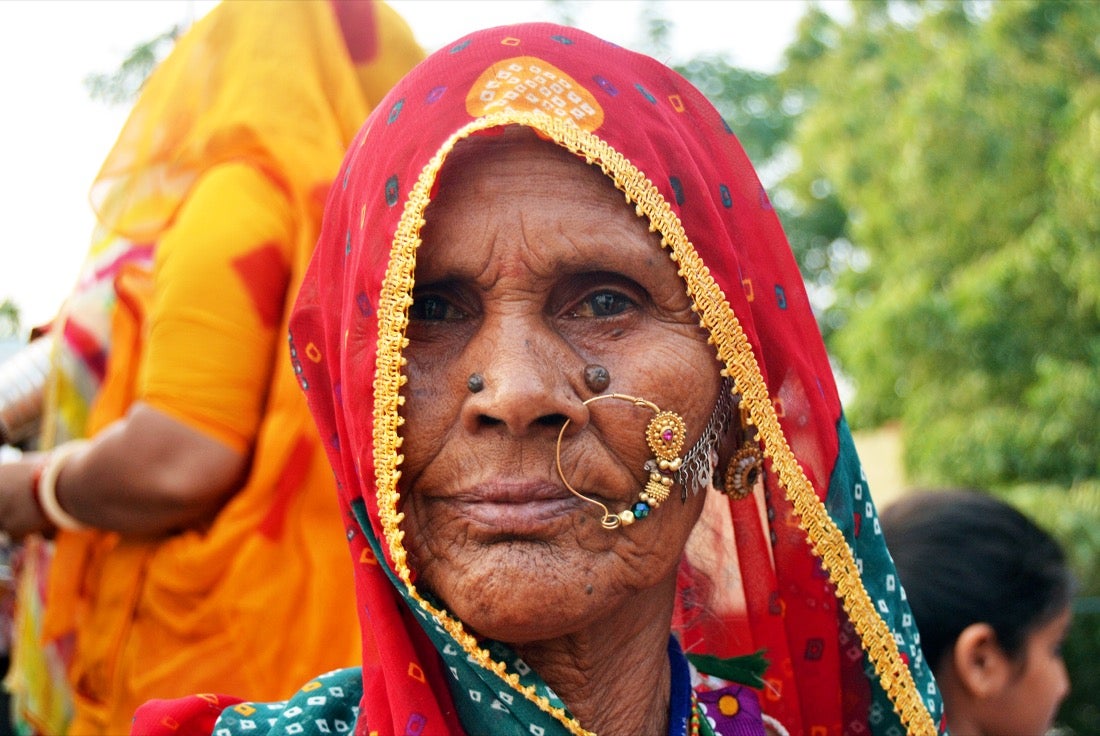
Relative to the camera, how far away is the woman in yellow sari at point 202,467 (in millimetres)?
2664

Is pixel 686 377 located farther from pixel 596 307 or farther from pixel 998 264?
pixel 998 264

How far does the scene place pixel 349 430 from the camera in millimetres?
1793

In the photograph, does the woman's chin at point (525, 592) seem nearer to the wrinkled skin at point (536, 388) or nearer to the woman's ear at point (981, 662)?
the wrinkled skin at point (536, 388)

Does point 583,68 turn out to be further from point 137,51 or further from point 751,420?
point 137,51

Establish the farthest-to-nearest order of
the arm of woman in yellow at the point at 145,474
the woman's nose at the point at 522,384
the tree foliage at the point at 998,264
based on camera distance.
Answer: the tree foliage at the point at 998,264 < the arm of woman in yellow at the point at 145,474 < the woman's nose at the point at 522,384

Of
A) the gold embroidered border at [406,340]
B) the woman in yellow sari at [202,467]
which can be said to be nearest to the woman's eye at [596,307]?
the gold embroidered border at [406,340]

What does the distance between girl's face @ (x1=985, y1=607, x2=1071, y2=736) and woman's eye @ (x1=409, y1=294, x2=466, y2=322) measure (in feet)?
7.39

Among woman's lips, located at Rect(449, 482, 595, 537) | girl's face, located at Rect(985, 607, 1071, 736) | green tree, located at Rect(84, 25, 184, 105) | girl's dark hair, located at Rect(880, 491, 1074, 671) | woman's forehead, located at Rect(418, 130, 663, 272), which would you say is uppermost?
green tree, located at Rect(84, 25, 184, 105)

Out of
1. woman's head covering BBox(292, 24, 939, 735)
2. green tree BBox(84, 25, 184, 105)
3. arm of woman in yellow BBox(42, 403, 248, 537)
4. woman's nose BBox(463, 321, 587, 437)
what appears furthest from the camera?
green tree BBox(84, 25, 184, 105)

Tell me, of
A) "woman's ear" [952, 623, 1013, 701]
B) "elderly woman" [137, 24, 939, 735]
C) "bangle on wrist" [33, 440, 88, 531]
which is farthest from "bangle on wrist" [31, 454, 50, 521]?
"woman's ear" [952, 623, 1013, 701]

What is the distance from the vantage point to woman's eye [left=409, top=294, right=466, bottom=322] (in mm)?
1810

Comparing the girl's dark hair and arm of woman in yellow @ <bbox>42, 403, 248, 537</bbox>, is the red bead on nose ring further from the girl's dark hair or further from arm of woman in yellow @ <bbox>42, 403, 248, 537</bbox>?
the girl's dark hair

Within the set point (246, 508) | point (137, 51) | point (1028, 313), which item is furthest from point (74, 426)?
point (1028, 313)

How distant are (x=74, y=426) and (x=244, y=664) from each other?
82 cm
